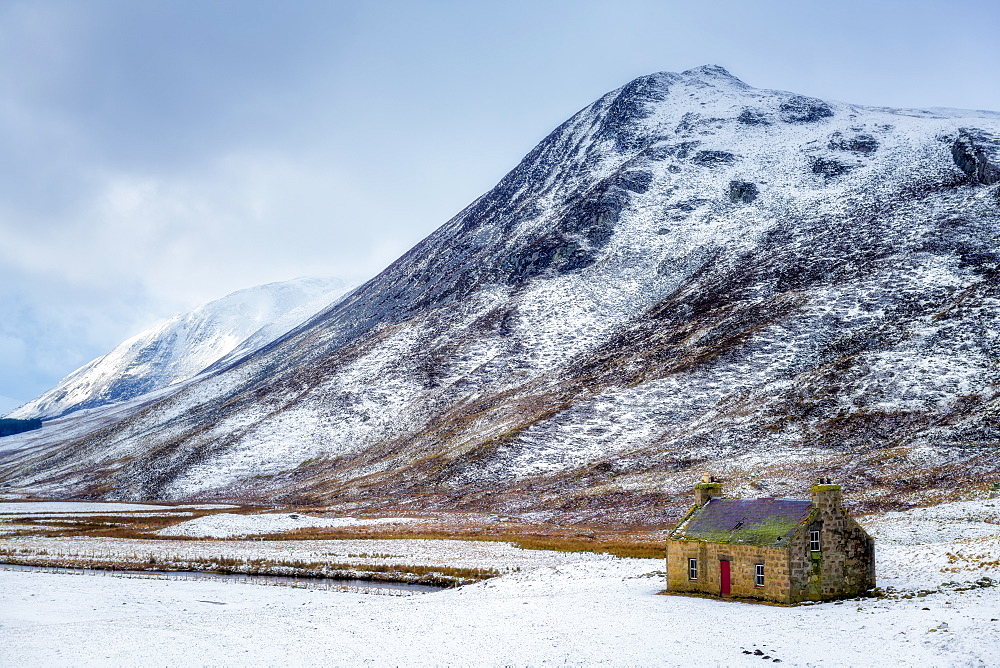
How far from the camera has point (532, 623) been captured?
93.9ft

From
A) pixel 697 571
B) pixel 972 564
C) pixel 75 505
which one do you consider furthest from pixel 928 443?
pixel 75 505

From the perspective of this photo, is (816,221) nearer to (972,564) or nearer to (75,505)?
(972,564)

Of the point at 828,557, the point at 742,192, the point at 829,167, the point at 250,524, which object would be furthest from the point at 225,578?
the point at 829,167

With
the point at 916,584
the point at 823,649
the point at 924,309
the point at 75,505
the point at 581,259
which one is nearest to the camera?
the point at 823,649

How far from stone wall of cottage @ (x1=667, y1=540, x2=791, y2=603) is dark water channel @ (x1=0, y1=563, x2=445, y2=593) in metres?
15.0

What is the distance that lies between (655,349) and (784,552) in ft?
284

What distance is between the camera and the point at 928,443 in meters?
72.0

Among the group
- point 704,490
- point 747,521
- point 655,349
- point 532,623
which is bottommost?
point 532,623

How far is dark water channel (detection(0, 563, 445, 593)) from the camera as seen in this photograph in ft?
140

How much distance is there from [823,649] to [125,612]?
28.9 metres

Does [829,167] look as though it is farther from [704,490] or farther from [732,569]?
[732,569]

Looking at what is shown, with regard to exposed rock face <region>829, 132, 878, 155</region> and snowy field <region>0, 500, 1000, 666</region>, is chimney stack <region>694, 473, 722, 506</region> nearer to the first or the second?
snowy field <region>0, 500, 1000, 666</region>

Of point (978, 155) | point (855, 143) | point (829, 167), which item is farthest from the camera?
point (855, 143)

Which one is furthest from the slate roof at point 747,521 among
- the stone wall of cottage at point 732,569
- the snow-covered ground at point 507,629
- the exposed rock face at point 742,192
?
the exposed rock face at point 742,192
